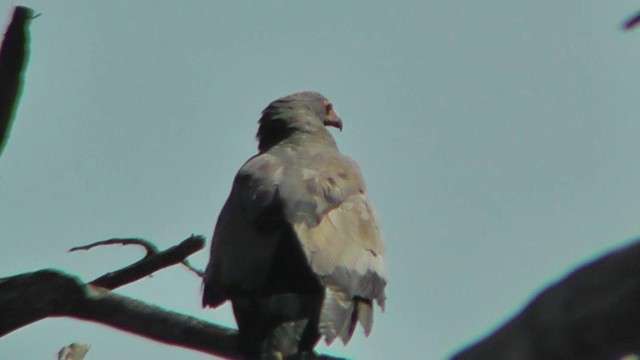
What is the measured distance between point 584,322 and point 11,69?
11.0 ft

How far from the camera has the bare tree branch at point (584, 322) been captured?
0.71m

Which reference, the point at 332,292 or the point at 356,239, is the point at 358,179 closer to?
the point at 356,239

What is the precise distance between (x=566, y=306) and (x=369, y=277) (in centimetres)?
546

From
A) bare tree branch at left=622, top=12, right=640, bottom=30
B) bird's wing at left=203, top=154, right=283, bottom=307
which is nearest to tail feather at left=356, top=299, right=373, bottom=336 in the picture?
bird's wing at left=203, top=154, right=283, bottom=307

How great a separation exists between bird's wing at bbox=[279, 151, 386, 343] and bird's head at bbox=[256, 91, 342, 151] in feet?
4.54

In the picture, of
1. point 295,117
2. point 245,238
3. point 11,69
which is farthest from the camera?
point 295,117

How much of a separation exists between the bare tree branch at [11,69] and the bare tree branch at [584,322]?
3.28 meters

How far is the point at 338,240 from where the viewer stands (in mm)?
6090

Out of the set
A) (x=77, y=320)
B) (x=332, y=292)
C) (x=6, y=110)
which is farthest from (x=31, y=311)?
(x=332, y=292)

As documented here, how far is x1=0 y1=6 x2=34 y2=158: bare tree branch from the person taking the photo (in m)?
3.72

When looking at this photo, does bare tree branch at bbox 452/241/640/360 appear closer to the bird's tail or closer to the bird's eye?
the bird's tail

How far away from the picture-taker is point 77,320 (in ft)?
15.2

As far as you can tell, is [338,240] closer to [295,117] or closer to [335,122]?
[295,117]

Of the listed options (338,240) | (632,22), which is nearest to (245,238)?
(338,240)
